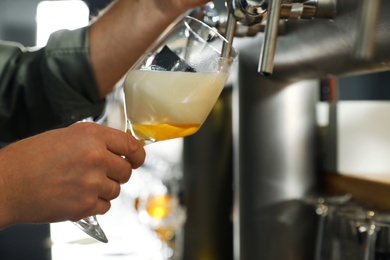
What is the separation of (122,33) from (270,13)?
2.01ft

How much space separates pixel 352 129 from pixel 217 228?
1.40 ft

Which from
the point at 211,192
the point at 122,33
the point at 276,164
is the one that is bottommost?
the point at 211,192

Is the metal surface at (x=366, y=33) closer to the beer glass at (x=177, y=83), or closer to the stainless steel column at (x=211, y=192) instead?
the beer glass at (x=177, y=83)

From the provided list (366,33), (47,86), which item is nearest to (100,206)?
(366,33)

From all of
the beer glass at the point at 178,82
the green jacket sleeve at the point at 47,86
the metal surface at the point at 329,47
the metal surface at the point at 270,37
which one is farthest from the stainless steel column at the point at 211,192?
the metal surface at the point at 270,37

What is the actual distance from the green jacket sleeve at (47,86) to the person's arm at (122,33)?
3 centimetres

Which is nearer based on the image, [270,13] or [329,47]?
[270,13]

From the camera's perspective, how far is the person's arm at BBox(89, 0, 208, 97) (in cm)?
109

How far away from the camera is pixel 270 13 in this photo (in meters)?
0.60

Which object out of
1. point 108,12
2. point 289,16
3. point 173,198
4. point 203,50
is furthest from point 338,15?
point 173,198

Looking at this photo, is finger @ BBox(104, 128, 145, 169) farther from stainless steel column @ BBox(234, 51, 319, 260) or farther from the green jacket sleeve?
the green jacket sleeve

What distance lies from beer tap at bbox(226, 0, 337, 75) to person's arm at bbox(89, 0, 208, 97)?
0.35m

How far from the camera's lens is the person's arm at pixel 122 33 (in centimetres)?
109

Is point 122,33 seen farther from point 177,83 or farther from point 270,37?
point 270,37
